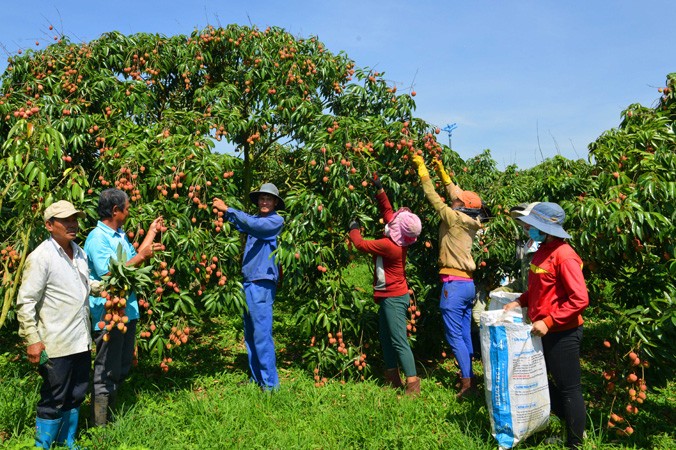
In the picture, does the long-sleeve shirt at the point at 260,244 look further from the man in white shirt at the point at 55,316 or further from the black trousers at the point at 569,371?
the black trousers at the point at 569,371

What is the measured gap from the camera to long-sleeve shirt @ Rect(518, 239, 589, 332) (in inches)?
105

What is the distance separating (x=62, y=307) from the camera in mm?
2662

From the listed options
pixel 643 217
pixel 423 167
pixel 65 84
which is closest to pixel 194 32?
pixel 65 84

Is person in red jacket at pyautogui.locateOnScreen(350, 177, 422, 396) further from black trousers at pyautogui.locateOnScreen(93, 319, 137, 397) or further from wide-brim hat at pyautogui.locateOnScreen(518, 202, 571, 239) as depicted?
black trousers at pyautogui.locateOnScreen(93, 319, 137, 397)

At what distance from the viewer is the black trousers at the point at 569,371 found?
9.07ft

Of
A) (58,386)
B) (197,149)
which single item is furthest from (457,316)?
(58,386)

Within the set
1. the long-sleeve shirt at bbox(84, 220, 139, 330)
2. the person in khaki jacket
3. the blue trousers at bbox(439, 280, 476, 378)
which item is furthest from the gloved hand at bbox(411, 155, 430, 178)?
the long-sleeve shirt at bbox(84, 220, 139, 330)

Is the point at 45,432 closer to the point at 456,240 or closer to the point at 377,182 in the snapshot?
the point at 377,182

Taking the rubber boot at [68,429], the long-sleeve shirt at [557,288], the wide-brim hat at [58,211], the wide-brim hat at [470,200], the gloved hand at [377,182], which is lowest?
the rubber boot at [68,429]

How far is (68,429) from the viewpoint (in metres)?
2.82

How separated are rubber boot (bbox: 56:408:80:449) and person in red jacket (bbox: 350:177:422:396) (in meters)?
2.20

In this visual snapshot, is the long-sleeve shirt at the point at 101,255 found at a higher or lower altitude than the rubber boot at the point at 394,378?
higher

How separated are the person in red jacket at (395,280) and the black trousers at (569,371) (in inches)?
47.0

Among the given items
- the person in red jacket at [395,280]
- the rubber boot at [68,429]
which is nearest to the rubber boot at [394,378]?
the person in red jacket at [395,280]
